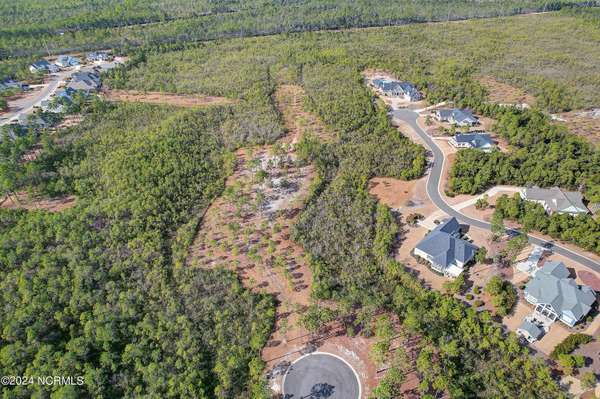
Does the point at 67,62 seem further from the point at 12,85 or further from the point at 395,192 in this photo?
the point at 395,192

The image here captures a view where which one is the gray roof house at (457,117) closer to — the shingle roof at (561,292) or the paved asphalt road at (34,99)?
the shingle roof at (561,292)

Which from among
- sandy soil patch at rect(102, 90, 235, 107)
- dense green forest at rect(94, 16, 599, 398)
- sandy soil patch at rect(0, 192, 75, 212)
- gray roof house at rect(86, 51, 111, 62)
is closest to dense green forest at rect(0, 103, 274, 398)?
sandy soil patch at rect(0, 192, 75, 212)

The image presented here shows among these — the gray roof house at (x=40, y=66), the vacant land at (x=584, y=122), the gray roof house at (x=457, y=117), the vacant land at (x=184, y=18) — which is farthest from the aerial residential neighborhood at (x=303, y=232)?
the vacant land at (x=184, y=18)

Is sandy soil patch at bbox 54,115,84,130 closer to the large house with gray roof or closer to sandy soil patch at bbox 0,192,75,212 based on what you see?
sandy soil patch at bbox 0,192,75,212

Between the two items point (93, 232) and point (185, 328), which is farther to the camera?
point (93, 232)

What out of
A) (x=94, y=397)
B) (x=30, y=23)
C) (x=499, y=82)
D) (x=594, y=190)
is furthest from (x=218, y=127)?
(x=30, y=23)

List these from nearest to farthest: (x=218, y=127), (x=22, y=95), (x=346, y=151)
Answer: (x=346, y=151) → (x=218, y=127) → (x=22, y=95)

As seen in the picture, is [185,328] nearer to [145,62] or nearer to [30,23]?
[145,62]
